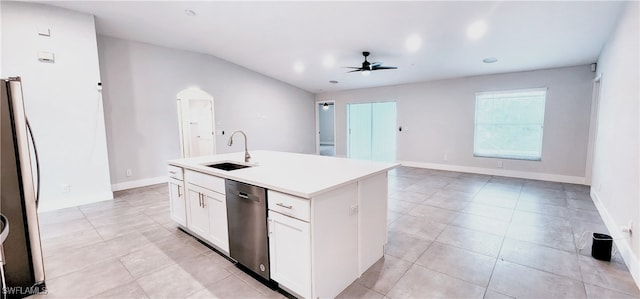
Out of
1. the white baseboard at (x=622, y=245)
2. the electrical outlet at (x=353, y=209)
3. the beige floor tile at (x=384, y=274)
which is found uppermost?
the electrical outlet at (x=353, y=209)

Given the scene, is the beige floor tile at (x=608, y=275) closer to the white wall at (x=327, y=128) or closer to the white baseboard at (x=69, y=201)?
the white baseboard at (x=69, y=201)

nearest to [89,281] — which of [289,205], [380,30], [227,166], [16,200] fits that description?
[16,200]

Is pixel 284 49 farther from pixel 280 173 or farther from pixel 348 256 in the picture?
pixel 348 256

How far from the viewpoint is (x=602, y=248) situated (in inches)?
92.1

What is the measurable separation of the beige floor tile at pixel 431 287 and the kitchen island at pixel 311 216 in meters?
0.32

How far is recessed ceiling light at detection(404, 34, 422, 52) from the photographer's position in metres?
4.17

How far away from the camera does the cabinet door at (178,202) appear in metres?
2.90

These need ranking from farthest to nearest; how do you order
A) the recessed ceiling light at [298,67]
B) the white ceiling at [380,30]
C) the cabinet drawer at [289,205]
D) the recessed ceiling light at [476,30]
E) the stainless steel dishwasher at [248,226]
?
the recessed ceiling light at [298,67]
the recessed ceiling light at [476,30]
the white ceiling at [380,30]
the stainless steel dishwasher at [248,226]
the cabinet drawer at [289,205]

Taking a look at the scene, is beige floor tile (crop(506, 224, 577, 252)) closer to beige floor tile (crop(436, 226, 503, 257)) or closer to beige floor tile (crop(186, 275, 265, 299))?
beige floor tile (crop(436, 226, 503, 257))

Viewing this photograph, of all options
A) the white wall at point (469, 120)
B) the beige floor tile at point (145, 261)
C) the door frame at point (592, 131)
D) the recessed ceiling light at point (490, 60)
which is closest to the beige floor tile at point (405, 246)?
the beige floor tile at point (145, 261)

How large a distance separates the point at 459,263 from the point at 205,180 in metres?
2.37

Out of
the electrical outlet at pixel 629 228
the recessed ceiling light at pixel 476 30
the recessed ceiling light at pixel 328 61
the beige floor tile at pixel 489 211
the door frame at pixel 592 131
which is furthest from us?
the recessed ceiling light at pixel 328 61

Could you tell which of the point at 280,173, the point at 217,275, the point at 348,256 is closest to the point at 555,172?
the point at 348,256

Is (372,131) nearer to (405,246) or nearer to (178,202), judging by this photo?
(405,246)
